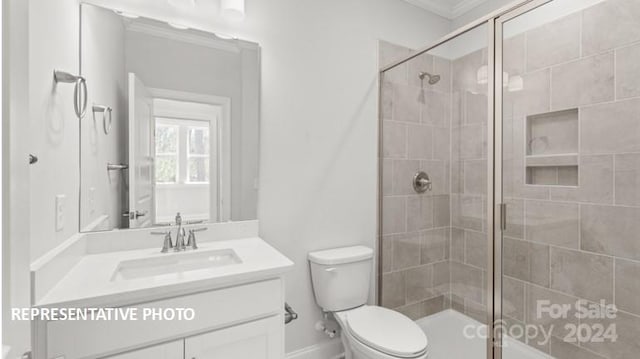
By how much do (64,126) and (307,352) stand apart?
1641 millimetres

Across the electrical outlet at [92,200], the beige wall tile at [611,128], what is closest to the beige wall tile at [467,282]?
the beige wall tile at [611,128]

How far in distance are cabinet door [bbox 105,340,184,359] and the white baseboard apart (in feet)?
3.10

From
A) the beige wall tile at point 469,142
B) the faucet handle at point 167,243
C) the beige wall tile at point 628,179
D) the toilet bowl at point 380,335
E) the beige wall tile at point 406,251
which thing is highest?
the beige wall tile at point 469,142

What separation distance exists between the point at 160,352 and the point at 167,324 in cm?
9

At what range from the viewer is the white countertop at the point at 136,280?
883 mm

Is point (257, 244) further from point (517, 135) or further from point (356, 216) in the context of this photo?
point (517, 135)

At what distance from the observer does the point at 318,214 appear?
6.07ft

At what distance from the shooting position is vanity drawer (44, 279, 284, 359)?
867 millimetres

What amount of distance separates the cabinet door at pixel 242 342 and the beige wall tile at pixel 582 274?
51.0 inches

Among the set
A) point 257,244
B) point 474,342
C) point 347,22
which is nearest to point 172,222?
point 257,244

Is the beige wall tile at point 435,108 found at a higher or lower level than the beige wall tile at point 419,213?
higher

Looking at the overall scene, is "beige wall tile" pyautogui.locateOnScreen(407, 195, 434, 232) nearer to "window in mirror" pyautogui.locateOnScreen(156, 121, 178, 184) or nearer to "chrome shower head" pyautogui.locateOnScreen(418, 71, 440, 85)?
"chrome shower head" pyautogui.locateOnScreen(418, 71, 440, 85)

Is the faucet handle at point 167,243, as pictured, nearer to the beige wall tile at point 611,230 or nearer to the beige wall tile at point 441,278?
the beige wall tile at point 441,278

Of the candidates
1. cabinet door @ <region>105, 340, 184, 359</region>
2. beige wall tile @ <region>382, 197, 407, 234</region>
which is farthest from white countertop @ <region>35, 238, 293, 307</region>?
beige wall tile @ <region>382, 197, 407, 234</region>
